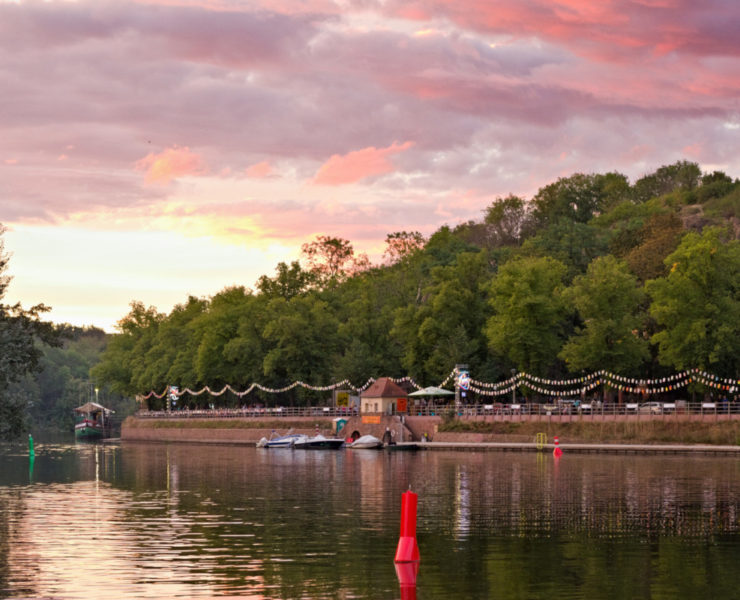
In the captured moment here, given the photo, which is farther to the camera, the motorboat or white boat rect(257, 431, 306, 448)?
white boat rect(257, 431, 306, 448)

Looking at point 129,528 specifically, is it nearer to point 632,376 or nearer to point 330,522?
point 330,522

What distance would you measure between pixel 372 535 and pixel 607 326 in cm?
7130

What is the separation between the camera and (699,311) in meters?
101

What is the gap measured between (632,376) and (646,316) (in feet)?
20.6

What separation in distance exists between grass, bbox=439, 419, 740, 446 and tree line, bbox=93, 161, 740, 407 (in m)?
7.87

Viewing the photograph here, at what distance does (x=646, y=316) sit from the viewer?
371 ft

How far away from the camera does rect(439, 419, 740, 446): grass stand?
90.9 meters

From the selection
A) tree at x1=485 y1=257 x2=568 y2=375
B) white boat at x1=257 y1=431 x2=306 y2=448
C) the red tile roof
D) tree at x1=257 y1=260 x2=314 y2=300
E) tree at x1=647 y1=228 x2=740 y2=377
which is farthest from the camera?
tree at x1=257 y1=260 x2=314 y2=300

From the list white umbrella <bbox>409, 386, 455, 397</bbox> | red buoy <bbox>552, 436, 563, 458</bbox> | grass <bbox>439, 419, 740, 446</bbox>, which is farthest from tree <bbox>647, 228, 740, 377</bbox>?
white umbrella <bbox>409, 386, 455, 397</bbox>

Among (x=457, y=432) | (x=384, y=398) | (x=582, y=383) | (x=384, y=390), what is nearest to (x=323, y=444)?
(x=384, y=398)

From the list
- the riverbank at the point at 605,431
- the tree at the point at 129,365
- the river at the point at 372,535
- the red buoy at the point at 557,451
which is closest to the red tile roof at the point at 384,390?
the riverbank at the point at 605,431

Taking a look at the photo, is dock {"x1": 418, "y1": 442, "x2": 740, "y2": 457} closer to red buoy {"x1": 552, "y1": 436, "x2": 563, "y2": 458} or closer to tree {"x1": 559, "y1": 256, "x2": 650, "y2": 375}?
red buoy {"x1": 552, "y1": 436, "x2": 563, "y2": 458}

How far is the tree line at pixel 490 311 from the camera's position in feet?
339

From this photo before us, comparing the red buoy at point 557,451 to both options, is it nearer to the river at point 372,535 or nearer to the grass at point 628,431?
the grass at point 628,431
